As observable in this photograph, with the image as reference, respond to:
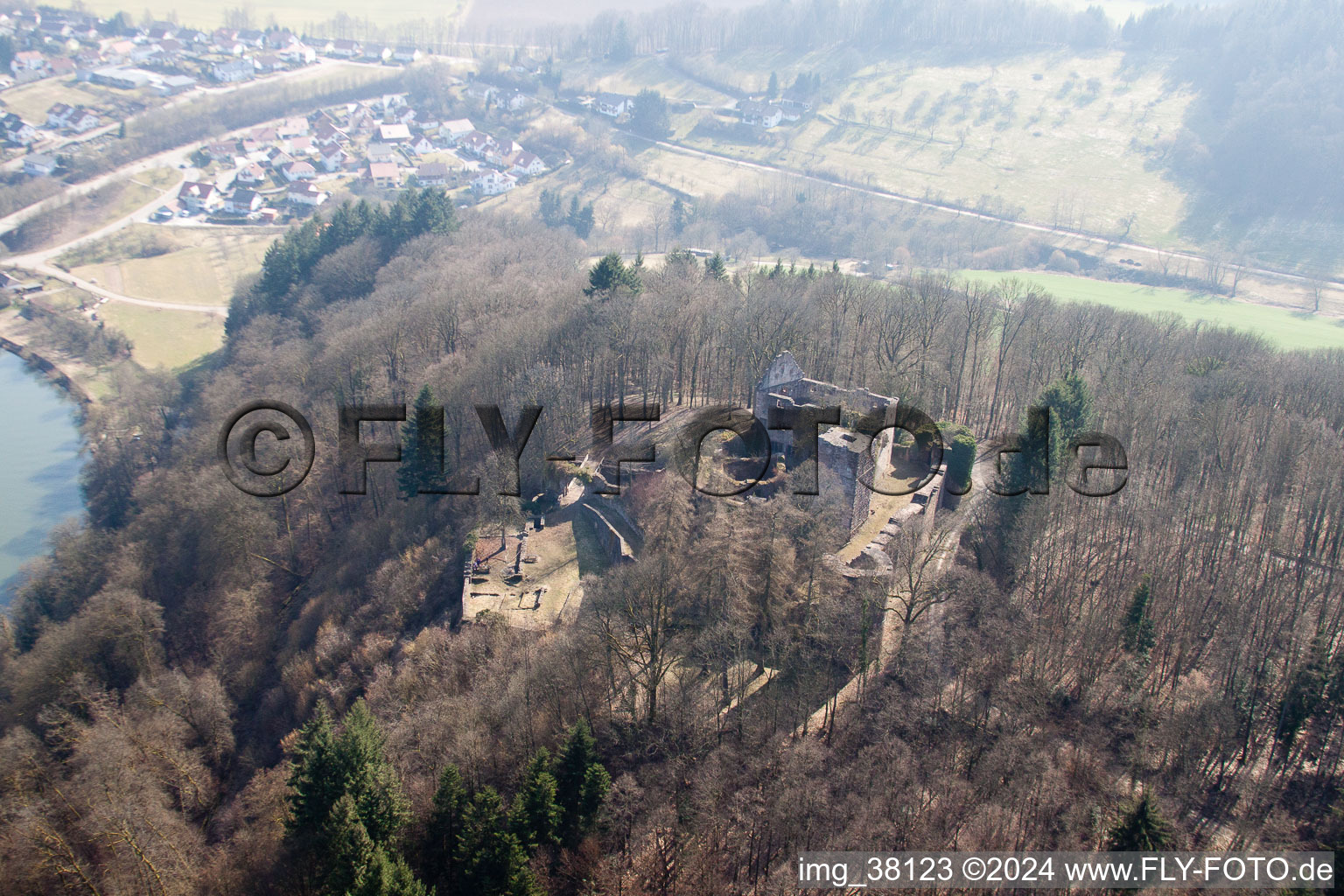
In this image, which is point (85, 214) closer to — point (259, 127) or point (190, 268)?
point (190, 268)

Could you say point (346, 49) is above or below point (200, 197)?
above

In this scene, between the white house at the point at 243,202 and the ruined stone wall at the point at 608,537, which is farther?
the white house at the point at 243,202

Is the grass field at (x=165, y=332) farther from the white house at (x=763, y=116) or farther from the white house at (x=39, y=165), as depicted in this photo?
the white house at (x=763, y=116)

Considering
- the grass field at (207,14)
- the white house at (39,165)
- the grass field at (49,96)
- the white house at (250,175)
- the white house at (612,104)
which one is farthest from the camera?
the grass field at (207,14)

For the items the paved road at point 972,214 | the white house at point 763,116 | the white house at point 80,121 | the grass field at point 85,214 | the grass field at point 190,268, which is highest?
the white house at point 763,116

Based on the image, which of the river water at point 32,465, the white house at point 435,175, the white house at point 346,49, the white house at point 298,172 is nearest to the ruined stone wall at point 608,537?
the river water at point 32,465

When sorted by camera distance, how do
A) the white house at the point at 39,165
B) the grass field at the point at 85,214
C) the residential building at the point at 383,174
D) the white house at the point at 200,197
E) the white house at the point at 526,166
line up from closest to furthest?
1. the grass field at the point at 85,214
2. the white house at the point at 200,197
3. the white house at the point at 39,165
4. the residential building at the point at 383,174
5. the white house at the point at 526,166

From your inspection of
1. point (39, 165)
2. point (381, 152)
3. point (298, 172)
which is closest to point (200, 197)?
point (298, 172)

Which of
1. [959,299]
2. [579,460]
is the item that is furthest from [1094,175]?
[579,460]
